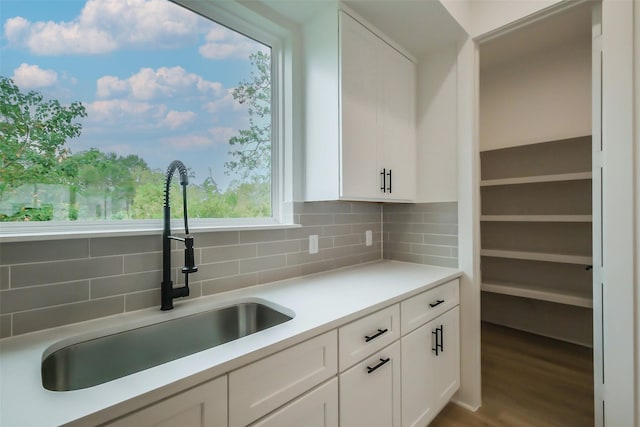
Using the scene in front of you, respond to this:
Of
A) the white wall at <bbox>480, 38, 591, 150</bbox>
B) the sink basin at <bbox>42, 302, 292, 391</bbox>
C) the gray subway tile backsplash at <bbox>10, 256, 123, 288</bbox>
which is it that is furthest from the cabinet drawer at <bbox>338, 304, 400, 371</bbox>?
the white wall at <bbox>480, 38, 591, 150</bbox>

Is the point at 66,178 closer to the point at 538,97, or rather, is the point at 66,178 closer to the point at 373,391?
the point at 373,391

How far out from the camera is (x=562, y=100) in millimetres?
2645

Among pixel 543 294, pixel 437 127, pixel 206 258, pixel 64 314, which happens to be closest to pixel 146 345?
pixel 64 314

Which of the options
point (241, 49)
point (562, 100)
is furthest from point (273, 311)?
point (562, 100)

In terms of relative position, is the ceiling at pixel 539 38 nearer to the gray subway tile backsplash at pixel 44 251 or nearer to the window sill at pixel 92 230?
the window sill at pixel 92 230

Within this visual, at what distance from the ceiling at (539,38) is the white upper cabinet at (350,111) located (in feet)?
2.53

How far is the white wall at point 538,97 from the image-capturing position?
2.54m

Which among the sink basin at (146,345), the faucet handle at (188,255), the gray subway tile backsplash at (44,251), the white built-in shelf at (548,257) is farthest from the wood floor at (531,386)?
the gray subway tile backsplash at (44,251)

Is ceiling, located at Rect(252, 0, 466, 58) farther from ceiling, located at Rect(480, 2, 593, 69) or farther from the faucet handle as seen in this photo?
the faucet handle

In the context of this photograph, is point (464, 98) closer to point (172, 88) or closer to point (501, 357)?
point (172, 88)

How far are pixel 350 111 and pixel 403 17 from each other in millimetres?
644

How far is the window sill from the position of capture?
97 cm

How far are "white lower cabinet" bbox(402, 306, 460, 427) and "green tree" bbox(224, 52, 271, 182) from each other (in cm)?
119

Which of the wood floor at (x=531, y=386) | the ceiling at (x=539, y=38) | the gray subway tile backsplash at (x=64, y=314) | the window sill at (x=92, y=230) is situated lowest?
the wood floor at (x=531, y=386)
